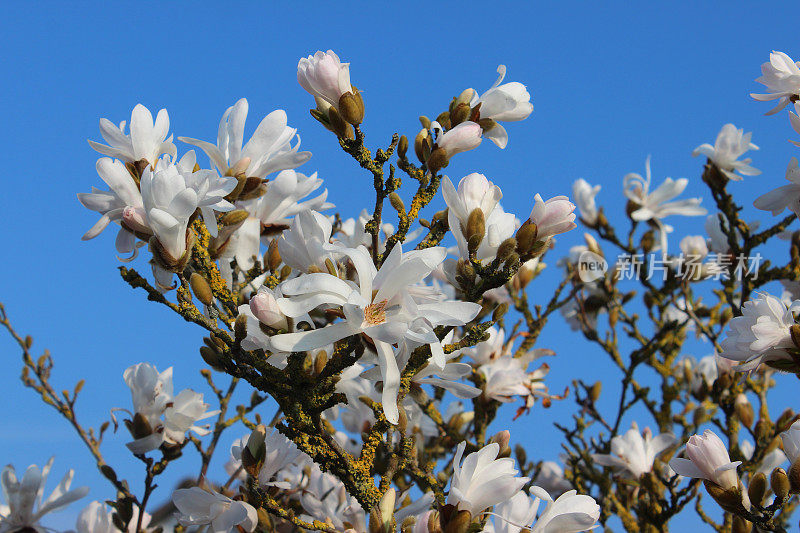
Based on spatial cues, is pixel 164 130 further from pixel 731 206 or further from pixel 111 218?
pixel 731 206

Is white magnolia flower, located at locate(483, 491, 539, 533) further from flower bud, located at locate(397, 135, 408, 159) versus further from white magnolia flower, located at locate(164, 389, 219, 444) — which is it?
white magnolia flower, located at locate(164, 389, 219, 444)

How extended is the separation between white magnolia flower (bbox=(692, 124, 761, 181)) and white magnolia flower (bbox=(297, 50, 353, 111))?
207 centimetres

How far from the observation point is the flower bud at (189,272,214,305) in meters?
1.52

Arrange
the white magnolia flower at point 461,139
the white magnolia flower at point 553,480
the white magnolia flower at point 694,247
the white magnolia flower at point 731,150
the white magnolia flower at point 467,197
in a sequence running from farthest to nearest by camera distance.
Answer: the white magnolia flower at point 694,247 < the white magnolia flower at point 553,480 < the white magnolia flower at point 731,150 < the white magnolia flower at point 461,139 < the white magnolia flower at point 467,197

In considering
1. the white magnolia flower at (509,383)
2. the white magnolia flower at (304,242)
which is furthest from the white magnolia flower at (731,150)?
the white magnolia flower at (304,242)

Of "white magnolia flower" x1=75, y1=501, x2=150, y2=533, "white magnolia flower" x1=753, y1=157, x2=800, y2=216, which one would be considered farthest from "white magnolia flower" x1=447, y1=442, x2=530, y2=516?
"white magnolia flower" x1=75, y1=501, x2=150, y2=533

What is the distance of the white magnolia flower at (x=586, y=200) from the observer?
396cm

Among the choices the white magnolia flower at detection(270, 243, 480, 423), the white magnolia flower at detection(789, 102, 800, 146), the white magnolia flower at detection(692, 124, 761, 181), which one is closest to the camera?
the white magnolia flower at detection(270, 243, 480, 423)

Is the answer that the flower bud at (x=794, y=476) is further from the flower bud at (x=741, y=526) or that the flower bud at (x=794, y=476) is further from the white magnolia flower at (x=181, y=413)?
the white magnolia flower at (x=181, y=413)

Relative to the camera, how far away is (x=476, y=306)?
1322mm

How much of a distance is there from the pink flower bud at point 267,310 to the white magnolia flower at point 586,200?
2856 mm

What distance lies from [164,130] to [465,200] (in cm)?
80

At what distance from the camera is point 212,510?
1788 millimetres

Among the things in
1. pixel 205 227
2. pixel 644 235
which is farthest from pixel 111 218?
pixel 644 235
